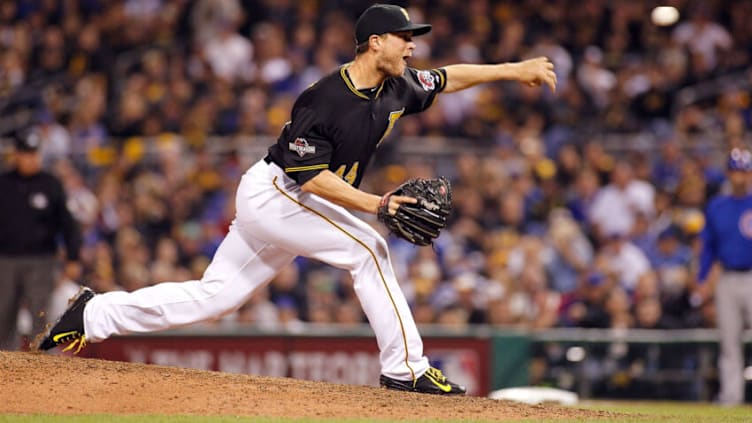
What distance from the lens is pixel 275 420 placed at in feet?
18.4

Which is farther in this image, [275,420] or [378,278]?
[378,278]

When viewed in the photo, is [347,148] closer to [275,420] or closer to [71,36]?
[275,420]

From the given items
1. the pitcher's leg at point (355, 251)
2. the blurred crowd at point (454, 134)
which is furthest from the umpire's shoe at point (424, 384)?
the blurred crowd at point (454, 134)

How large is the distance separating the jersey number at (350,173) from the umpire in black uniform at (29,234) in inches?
163

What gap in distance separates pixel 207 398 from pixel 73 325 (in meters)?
1.03

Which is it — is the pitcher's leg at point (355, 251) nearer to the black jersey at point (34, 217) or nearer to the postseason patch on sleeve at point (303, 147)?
the postseason patch on sleeve at point (303, 147)

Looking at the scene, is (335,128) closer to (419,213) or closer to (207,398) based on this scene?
(419,213)

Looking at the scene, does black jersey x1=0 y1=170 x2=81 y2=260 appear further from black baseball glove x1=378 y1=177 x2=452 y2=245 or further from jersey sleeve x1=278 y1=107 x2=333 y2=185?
black baseball glove x1=378 y1=177 x2=452 y2=245

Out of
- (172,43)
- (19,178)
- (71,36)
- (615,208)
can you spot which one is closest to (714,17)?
(615,208)

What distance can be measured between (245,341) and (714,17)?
9.02m

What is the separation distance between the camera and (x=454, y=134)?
1423cm

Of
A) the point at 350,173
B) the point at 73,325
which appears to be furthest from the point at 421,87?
the point at 73,325

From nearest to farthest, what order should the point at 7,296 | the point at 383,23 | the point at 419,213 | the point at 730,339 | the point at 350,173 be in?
the point at 419,213 < the point at 383,23 < the point at 350,173 < the point at 7,296 < the point at 730,339

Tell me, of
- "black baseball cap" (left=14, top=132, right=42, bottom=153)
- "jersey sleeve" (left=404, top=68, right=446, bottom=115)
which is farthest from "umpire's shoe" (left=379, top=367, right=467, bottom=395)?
"black baseball cap" (left=14, top=132, right=42, bottom=153)
